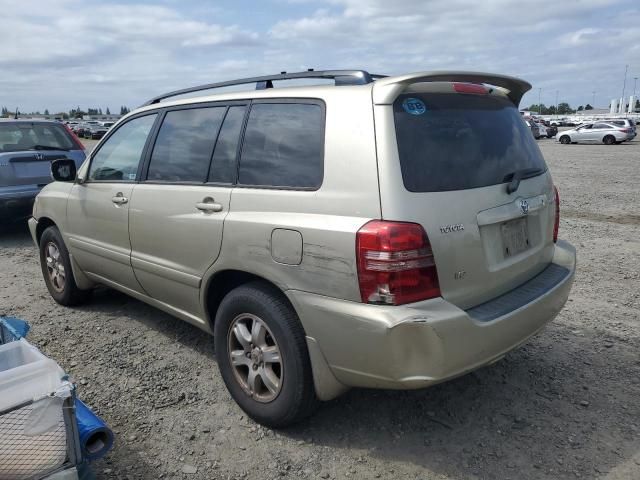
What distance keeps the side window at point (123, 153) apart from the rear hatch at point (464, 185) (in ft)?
7.02

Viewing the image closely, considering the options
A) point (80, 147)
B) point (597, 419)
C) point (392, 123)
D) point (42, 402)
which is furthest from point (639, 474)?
point (80, 147)

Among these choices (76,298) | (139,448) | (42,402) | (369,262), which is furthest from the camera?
(76,298)

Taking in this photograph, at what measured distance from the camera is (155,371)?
3.73m

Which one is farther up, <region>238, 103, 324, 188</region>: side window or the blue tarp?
<region>238, 103, 324, 188</region>: side window

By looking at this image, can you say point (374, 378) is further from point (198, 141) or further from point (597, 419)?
point (198, 141)

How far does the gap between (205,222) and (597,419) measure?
2501 millimetres

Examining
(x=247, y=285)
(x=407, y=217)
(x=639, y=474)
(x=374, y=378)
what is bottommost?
(x=639, y=474)

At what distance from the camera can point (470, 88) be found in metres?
2.90

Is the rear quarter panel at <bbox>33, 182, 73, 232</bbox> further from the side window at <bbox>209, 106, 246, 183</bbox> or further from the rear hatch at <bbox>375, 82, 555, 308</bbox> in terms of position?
the rear hatch at <bbox>375, 82, 555, 308</bbox>

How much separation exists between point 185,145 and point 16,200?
16.8 feet

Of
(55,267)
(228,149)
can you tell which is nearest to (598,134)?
(55,267)

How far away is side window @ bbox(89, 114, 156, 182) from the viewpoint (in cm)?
396

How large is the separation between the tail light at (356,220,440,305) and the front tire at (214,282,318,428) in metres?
0.53

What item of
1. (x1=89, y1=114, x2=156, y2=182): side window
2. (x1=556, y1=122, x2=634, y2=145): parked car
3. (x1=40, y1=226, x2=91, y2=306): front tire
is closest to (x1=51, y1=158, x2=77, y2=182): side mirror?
(x1=89, y1=114, x2=156, y2=182): side window
